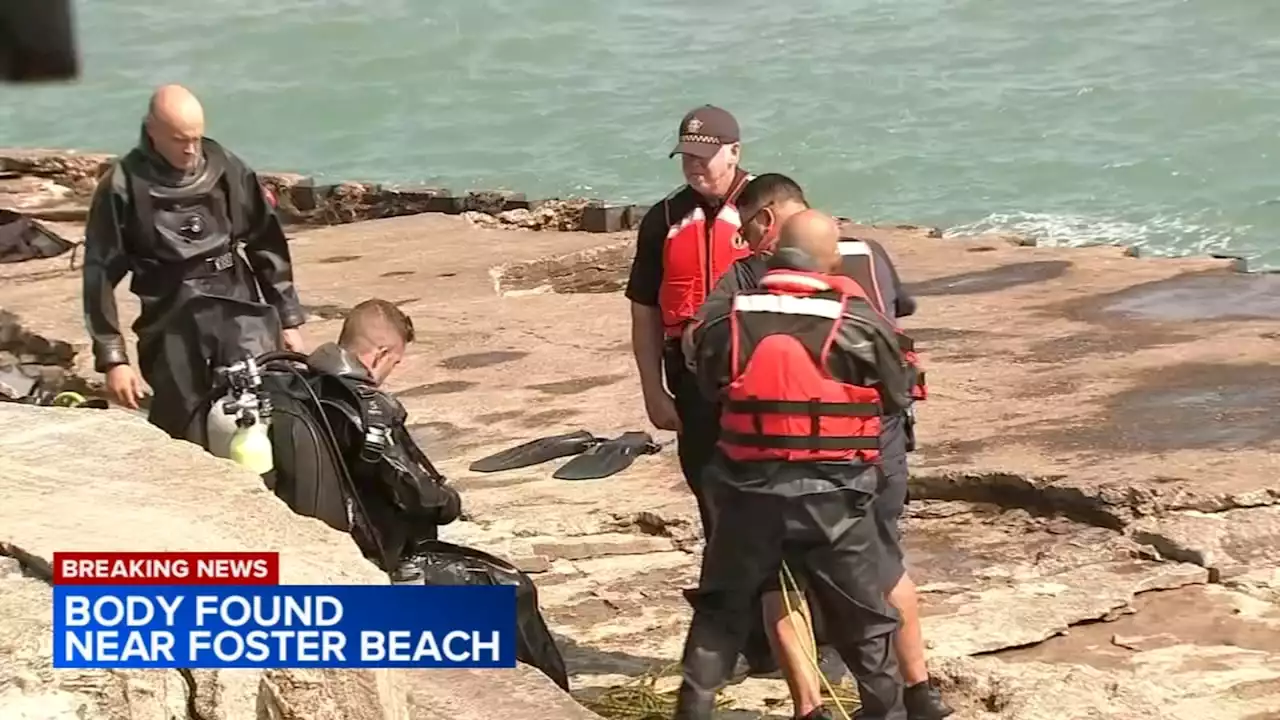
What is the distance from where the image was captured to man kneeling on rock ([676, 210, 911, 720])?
4934 mm

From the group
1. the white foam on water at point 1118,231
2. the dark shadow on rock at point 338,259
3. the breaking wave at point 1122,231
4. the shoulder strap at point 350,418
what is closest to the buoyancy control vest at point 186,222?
the shoulder strap at point 350,418

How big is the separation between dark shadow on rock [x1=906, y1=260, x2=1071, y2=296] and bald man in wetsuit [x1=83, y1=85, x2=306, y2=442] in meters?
8.32

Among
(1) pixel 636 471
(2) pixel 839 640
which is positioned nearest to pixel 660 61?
(1) pixel 636 471

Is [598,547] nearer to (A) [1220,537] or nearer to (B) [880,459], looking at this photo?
(A) [1220,537]

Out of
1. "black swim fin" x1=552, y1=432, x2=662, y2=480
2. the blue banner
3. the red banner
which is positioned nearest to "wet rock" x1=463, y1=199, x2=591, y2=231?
"black swim fin" x1=552, y1=432, x2=662, y2=480

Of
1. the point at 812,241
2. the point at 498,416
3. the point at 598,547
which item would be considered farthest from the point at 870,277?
the point at 498,416

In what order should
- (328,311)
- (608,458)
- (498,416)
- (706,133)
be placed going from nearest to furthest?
(706,133), (608,458), (498,416), (328,311)

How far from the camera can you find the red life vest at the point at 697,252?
224 inches

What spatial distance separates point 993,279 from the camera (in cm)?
1465

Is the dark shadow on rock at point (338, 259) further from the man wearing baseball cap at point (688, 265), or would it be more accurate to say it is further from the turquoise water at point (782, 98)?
the turquoise water at point (782, 98)

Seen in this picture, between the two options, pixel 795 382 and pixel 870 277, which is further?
pixel 870 277

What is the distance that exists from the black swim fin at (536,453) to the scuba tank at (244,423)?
4.61 metres

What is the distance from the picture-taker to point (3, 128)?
42062 millimetres

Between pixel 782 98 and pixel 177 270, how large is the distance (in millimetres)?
33750
